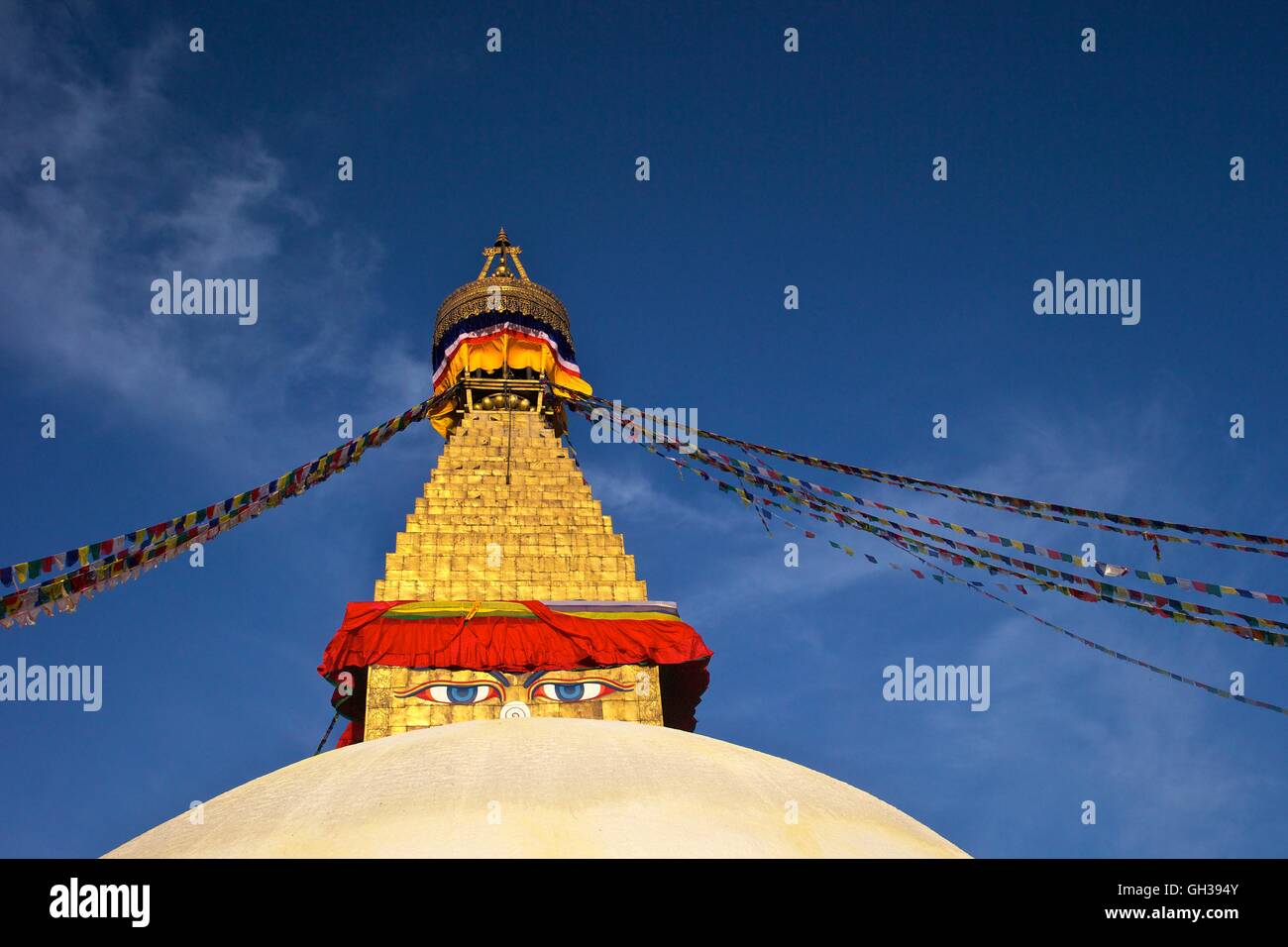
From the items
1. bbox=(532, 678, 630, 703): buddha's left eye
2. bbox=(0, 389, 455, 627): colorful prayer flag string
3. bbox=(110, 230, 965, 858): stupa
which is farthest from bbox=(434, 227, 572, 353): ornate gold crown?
bbox=(532, 678, 630, 703): buddha's left eye

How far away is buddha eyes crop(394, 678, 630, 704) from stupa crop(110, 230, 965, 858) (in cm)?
1

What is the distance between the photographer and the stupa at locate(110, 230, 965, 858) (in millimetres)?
3883

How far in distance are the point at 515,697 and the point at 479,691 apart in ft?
1.31

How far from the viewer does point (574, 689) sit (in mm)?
11797

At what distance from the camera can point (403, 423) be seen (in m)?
15.7

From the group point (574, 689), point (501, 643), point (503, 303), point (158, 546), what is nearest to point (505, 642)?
point (501, 643)

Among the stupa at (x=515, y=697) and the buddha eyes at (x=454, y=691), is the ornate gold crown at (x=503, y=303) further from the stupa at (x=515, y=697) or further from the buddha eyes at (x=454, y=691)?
the buddha eyes at (x=454, y=691)

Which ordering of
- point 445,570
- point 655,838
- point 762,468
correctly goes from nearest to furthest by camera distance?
point 655,838, point 762,468, point 445,570

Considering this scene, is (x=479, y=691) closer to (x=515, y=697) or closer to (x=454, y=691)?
(x=454, y=691)

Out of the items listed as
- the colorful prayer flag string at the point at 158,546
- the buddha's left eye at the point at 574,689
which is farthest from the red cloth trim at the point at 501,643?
the colorful prayer flag string at the point at 158,546

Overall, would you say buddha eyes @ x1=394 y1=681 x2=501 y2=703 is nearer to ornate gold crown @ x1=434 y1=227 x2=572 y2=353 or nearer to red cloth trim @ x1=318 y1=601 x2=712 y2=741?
red cloth trim @ x1=318 y1=601 x2=712 y2=741
